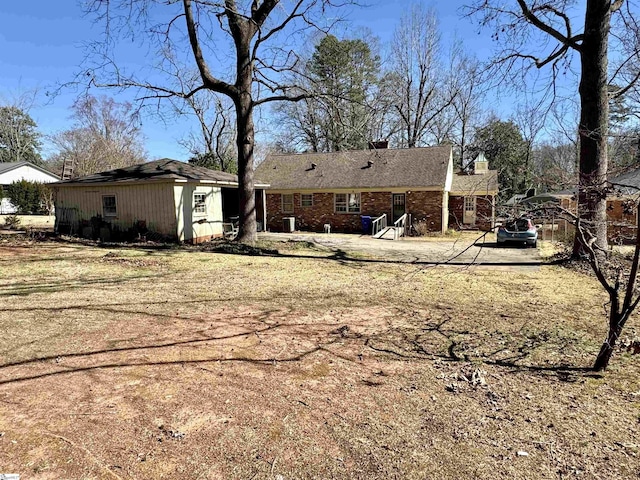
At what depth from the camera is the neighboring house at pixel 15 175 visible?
29266mm

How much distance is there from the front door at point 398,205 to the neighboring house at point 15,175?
1099 inches

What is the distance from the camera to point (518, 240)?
1625 cm

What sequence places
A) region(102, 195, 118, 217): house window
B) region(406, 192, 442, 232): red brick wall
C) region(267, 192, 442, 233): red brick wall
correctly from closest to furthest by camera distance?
region(102, 195, 118, 217): house window
region(406, 192, 442, 232): red brick wall
region(267, 192, 442, 233): red brick wall

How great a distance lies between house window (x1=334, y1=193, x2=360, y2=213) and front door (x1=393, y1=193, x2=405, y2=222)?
208 cm

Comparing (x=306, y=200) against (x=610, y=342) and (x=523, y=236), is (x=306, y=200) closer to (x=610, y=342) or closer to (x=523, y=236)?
(x=523, y=236)

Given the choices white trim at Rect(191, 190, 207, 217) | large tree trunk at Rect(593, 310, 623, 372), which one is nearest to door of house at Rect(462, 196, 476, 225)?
white trim at Rect(191, 190, 207, 217)

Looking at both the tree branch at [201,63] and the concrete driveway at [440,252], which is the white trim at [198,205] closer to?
the tree branch at [201,63]

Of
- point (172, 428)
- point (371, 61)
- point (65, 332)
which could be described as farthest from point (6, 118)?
point (172, 428)

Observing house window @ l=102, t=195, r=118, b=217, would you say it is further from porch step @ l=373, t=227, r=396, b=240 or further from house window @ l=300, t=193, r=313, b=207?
porch step @ l=373, t=227, r=396, b=240

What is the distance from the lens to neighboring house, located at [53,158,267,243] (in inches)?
582

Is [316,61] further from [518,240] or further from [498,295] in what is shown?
[498,295]

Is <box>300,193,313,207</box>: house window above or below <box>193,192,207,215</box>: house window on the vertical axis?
above

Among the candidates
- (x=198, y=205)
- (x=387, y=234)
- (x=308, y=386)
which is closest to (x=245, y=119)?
(x=198, y=205)

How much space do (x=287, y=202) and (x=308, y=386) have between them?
20.8 m
